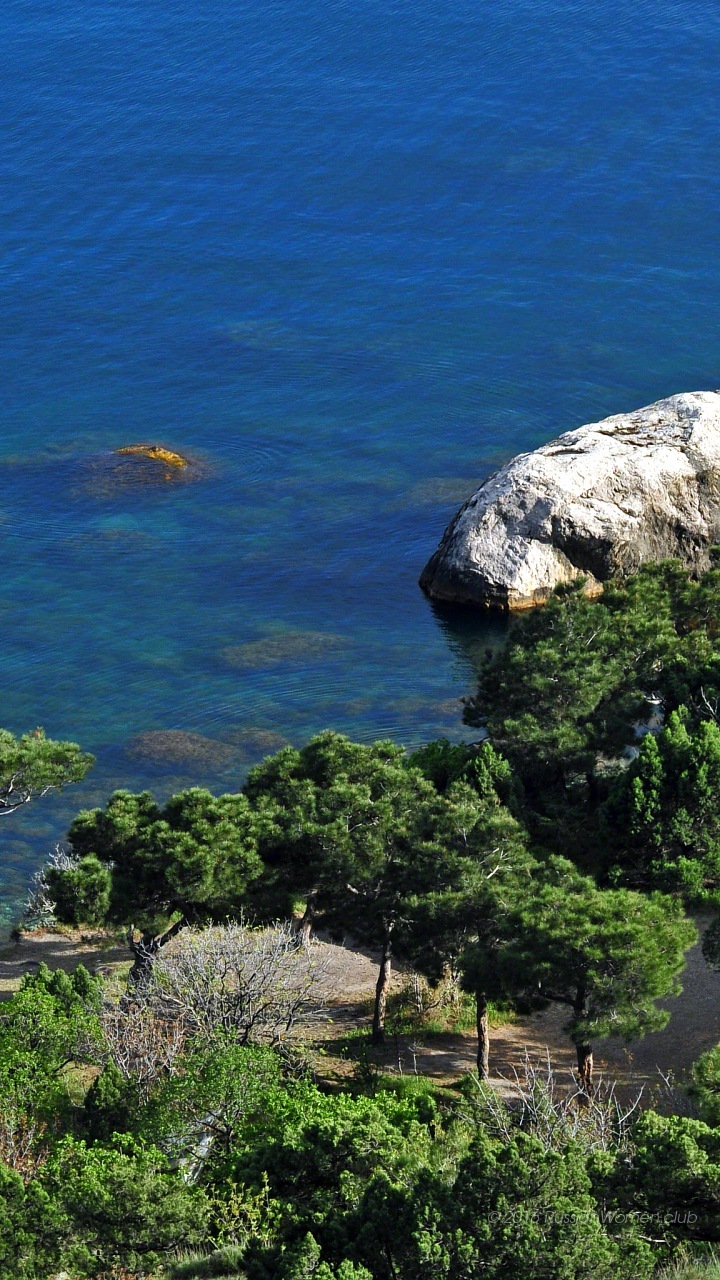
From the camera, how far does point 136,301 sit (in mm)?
115375

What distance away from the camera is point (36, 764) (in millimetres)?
46062

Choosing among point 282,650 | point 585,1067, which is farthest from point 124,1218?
point 282,650

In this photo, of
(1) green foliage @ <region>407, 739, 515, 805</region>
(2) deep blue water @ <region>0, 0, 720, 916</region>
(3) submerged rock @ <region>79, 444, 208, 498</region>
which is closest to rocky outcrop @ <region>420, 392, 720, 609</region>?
(2) deep blue water @ <region>0, 0, 720, 916</region>

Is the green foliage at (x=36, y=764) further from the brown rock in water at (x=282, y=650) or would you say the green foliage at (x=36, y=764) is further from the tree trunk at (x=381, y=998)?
the brown rock in water at (x=282, y=650)

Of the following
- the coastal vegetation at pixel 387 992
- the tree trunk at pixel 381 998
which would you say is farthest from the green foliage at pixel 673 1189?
the tree trunk at pixel 381 998

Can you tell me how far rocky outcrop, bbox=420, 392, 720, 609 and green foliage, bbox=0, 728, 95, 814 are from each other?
34382 millimetres

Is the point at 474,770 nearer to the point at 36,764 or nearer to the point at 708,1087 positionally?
the point at 36,764

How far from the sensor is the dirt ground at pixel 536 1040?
46.2 meters

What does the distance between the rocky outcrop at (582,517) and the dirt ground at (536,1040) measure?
1118 inches

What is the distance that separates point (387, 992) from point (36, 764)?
12909 millimetres

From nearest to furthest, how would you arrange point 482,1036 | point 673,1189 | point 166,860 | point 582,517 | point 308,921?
point 673,1189 < point 482,1036 < point 166,860 < point 308,921 < point 582,517

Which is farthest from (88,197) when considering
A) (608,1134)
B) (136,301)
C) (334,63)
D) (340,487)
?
(608,1134)

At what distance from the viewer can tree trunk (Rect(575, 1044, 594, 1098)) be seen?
43250 mm

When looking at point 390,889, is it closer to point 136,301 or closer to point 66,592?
point 66,592
